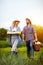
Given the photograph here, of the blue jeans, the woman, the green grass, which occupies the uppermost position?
the woman

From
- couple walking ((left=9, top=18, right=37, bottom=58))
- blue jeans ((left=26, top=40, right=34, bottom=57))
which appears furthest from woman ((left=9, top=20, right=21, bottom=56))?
blue jeans ((left=26, top=40, right=34, bottom=57))

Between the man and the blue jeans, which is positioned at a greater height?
the man

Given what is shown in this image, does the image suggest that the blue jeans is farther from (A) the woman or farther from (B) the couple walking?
(A) the woman

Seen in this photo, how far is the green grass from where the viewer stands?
6.03 ft

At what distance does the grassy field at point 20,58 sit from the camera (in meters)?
1.84

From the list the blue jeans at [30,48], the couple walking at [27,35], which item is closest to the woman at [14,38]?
the couple walking at [27,35]

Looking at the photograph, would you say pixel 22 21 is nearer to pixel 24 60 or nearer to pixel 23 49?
pixel 23 49

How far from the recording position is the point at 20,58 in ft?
6.10

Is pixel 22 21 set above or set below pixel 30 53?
above

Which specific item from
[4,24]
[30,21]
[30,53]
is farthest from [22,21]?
[30,53]

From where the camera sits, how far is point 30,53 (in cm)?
190

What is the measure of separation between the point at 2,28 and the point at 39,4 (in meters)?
0.52

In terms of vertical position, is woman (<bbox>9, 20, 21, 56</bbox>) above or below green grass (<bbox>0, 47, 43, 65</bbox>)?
above

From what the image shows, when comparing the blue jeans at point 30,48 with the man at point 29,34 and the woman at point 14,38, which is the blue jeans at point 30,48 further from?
the woman at point 14,38
